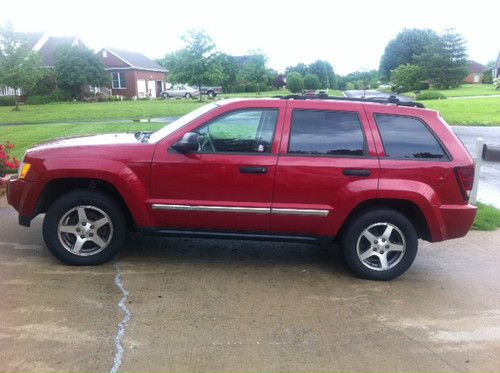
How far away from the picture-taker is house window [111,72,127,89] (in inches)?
2406

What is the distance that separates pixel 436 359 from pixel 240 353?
1386 millimetres

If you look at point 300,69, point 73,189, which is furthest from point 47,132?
point 300,69

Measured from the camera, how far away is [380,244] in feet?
17.2

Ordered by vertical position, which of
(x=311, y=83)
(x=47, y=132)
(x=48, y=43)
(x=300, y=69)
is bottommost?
(x=47, y=132)

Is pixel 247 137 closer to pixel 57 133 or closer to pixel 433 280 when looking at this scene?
pixel 433 280

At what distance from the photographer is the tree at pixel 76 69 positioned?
161ft

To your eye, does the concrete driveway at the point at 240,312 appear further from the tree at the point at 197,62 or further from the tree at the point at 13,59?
the tree at the point at 197,62

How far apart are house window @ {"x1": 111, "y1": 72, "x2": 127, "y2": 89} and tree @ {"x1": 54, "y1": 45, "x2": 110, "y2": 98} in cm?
942

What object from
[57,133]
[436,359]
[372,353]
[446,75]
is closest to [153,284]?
[372,353]

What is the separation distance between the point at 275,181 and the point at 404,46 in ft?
305

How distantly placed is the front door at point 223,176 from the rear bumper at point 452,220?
1.65 meters

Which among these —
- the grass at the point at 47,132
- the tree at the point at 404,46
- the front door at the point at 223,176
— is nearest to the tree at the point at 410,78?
the tree at the point at 404,46

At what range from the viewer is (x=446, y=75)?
65.1 meters

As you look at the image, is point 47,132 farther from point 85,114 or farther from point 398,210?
point 398,210
